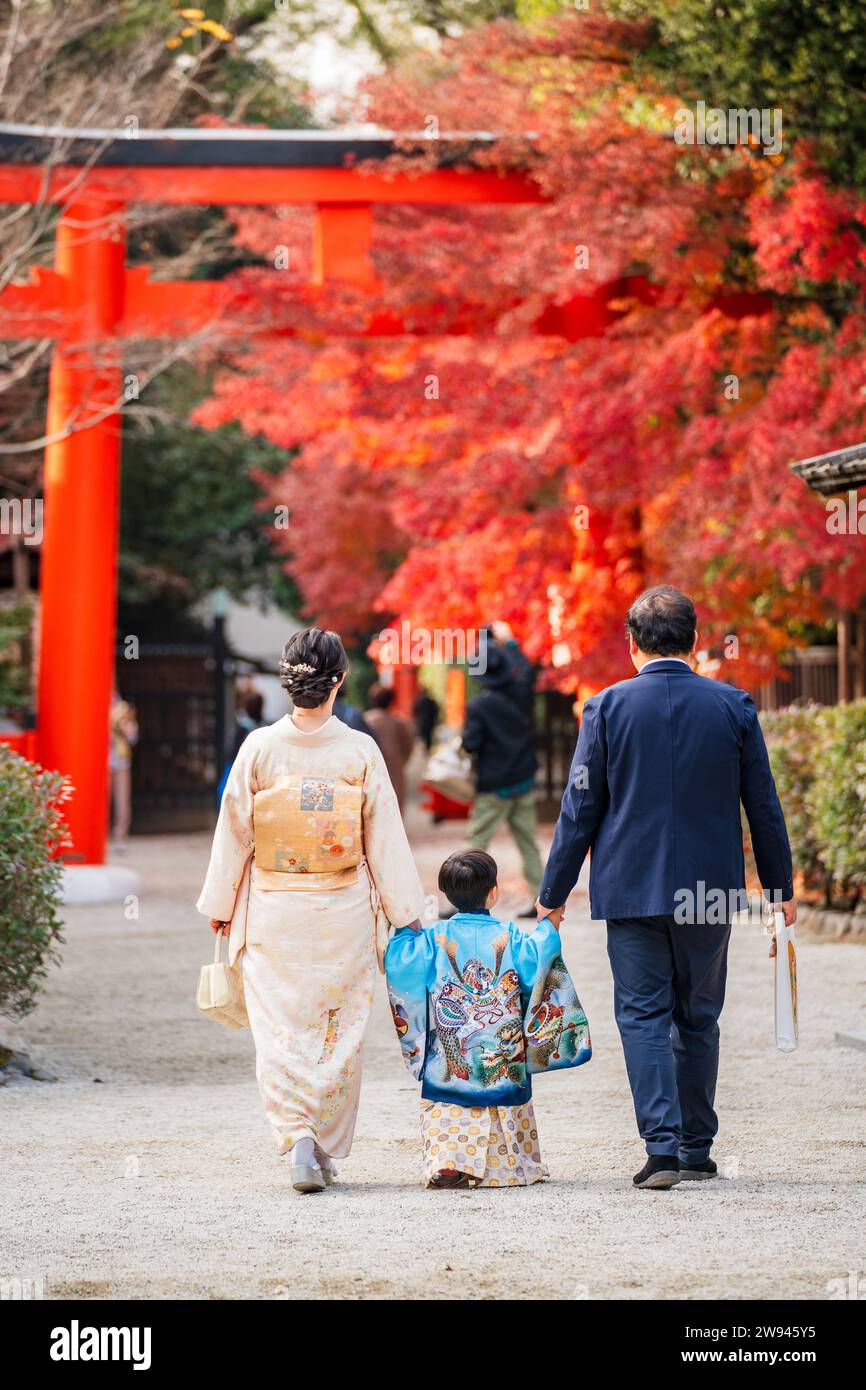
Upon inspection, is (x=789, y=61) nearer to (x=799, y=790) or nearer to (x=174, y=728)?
(x=799, y=790)

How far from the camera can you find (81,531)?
13.2 m

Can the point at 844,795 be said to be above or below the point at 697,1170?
above

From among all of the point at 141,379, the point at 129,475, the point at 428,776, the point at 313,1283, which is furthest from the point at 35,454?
the point at 313,1283

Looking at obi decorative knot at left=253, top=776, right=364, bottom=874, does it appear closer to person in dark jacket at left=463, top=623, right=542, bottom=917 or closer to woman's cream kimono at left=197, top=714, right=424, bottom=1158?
woman's cream kimono at left=197, top=714, right=424, bottom=1158

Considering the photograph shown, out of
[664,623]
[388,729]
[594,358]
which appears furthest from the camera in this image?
[594,358]

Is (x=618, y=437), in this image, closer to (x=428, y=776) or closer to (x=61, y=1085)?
(x=428, y=776)

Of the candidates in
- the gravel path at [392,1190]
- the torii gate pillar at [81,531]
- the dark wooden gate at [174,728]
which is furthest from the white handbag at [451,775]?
the dark wooden gate at [174,728]

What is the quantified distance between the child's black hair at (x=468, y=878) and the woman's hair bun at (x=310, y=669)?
0.62m

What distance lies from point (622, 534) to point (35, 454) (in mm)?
8651

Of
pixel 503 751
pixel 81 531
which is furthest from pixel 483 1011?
pixel 81 531

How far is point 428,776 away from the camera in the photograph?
12.8 metres

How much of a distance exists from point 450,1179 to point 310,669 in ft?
4.94

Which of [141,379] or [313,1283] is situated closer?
[313,1283]

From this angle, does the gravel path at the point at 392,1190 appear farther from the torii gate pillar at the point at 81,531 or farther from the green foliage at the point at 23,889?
the torii gate pillar at the point at 81,531
